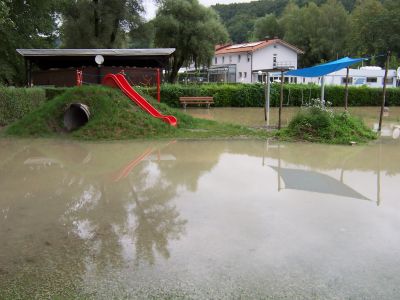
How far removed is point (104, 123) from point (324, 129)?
20.0ft

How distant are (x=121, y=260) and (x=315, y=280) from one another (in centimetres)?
186

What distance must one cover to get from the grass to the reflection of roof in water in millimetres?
3801

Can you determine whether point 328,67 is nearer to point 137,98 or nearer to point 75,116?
point 137,98

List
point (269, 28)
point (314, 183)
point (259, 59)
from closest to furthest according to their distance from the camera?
point (314, 183), point (259, 59), point (269, 28)

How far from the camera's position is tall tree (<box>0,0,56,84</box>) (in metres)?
25.1

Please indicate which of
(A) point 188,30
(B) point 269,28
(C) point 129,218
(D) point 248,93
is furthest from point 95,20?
(B) point 269,28

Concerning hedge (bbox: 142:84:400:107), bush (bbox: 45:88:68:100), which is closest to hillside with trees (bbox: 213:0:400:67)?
hedge (bbox: 142:84:400:107)

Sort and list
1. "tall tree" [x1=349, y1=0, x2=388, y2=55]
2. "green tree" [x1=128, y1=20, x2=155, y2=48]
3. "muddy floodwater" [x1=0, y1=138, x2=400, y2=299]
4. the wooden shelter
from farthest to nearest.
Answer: "tall tree" [x1=349, y1=0, x2=388, y2=55], "green tree" [x1=128, y1=20, x2=155, y2=48], the wooden shelter, "muddy floodwater" [x1=0, y1=138, x2=400, y2=299]

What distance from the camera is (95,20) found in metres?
31.7

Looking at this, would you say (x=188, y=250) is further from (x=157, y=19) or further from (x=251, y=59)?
(x=251, y=59)

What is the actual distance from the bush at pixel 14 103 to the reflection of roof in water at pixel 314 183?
985cm

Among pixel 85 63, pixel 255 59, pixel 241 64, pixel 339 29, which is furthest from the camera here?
pixel 339 29

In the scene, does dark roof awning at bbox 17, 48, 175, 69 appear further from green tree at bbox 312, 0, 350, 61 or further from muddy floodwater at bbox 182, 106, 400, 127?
green tree at bbox 312, 0, 350, 61

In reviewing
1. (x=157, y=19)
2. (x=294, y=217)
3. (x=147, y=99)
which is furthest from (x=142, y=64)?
(x=294, y=217)
